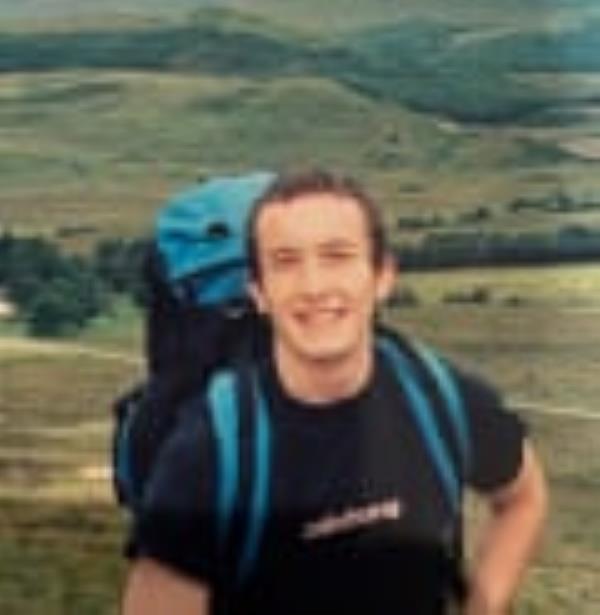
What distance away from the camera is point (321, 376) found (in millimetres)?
2289

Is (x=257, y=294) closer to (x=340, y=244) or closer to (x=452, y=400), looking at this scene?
(x=340, y=244)

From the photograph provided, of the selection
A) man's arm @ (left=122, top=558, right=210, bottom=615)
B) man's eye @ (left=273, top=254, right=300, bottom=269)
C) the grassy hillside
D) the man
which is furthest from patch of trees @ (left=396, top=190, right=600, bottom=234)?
man's arm @ (left=122, top=558, right=210, bottom=615)

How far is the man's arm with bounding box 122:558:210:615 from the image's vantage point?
2285 millimetres

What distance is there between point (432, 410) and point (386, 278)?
0.71 feet

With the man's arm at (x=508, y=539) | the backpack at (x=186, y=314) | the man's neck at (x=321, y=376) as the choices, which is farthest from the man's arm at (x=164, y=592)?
the man's arm at (x=508, y=539)

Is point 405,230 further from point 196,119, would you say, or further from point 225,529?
point 225,529

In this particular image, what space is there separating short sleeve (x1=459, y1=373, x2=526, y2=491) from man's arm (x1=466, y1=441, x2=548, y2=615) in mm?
21

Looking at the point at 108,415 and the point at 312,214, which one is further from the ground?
the point at 312,214

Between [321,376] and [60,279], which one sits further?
[60,279]

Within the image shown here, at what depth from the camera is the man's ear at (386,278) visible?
7.62 ft

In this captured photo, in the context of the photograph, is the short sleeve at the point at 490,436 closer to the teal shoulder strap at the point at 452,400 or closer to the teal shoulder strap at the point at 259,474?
the teal shoulder strap at the point at 452,400

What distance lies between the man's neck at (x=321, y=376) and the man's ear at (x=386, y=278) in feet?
0.35

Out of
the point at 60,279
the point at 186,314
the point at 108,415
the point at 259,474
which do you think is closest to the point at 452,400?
the point at 259,474

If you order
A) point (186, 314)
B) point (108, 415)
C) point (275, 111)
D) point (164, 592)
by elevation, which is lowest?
point (164, 592)
